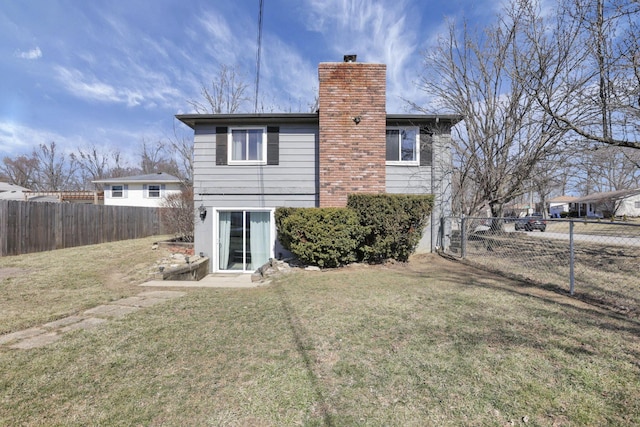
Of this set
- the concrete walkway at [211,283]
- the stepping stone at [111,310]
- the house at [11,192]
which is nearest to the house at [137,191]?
the house at [11,192]

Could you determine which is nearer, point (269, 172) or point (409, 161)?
point (269, 172)

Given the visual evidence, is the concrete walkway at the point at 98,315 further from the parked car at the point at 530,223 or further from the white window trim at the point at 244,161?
the parked car at the point at 530,223

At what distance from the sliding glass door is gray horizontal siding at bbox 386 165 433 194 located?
13.2ft

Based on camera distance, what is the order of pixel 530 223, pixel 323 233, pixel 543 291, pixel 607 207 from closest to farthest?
pixel 543 291, pixel 323 233, pixel 530 223, pixel 607 207

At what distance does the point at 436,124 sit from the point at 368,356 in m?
8.30

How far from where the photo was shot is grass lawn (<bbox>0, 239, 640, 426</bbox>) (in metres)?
2.18

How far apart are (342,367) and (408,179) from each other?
752 centimetres

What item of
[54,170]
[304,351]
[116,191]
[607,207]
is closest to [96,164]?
[54,170]

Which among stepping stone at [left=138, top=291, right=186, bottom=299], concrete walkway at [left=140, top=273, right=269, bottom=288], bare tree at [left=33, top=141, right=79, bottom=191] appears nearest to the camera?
stepping stone at [left=138, top=291, right=186, bottom=299]

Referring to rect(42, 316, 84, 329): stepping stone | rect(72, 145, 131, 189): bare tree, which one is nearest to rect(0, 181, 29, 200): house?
rect(72, 145, 131, 189): bare tree

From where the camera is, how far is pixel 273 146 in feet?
30.4

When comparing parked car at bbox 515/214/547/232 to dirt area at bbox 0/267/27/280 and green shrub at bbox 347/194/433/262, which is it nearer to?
green shrub at bbox 347/194/433/262

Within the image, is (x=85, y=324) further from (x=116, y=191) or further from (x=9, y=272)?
(x=116, y=191)

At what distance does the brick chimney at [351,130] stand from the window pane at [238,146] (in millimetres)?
2562
